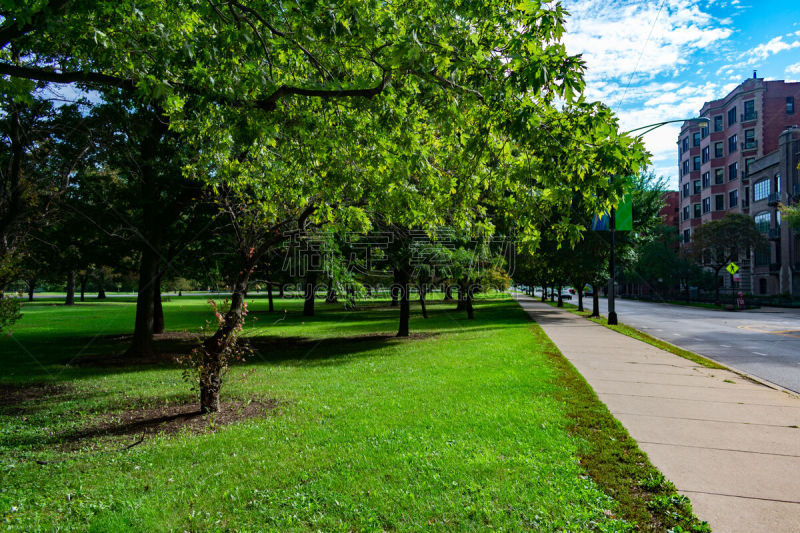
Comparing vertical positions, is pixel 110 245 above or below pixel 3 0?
below

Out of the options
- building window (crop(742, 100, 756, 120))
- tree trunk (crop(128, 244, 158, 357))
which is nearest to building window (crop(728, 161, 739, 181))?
building window (crop(742, 100, 756, 120))

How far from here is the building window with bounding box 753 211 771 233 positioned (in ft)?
164

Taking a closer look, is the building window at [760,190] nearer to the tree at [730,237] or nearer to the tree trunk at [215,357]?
the tree at [730,237]

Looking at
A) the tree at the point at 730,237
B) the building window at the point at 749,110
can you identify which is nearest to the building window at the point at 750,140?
the building window at the point at 749,110

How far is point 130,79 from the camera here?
20.3ft

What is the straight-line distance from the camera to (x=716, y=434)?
5.67 meters

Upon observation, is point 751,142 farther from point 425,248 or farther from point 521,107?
point 521,107

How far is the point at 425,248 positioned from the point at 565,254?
14836mm

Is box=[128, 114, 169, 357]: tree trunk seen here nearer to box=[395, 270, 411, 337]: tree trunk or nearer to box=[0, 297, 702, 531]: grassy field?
box=[0, 297, 702, 531]: grassy field

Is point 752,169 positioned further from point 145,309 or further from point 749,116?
point 145,309

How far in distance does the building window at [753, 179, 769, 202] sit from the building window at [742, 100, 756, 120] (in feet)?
37.0

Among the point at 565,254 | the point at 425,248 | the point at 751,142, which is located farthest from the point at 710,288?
the point at 425,248

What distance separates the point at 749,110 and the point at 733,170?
763 cm

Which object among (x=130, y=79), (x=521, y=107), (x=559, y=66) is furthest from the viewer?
(x=130, y=79)
